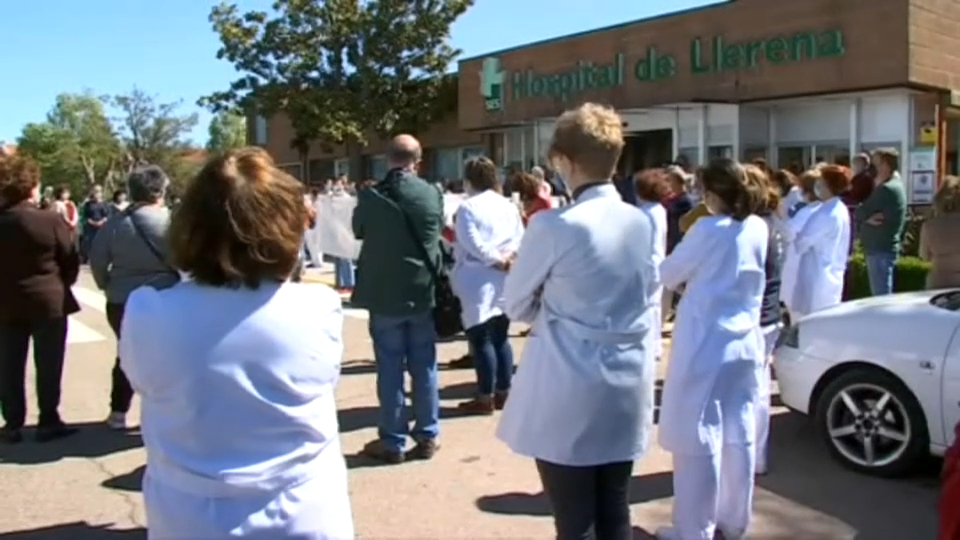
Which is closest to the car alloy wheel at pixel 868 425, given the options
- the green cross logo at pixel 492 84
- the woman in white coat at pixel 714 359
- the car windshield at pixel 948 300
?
the car windshield at pixel 948 300

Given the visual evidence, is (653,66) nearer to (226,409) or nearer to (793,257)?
(793,257)

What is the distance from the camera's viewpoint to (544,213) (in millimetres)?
3439

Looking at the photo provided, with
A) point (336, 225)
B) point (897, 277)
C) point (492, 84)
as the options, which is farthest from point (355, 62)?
point (897, 277)

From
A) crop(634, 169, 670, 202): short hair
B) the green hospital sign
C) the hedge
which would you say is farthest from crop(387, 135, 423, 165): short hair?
the green hospital sign

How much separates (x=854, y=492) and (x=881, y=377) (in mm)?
699

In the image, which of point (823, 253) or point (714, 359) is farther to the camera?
point (823, 253)

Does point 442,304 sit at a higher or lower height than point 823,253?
lower

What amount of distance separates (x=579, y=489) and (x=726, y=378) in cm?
115

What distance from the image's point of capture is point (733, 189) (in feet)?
14.4

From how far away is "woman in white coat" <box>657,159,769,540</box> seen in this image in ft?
13.9

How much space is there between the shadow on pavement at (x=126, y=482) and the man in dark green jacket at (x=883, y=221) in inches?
295

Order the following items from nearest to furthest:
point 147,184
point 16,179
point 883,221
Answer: point 147,184, point 16,179, point 883,221

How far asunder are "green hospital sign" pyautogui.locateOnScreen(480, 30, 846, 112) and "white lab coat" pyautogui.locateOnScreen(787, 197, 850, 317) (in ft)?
41.1

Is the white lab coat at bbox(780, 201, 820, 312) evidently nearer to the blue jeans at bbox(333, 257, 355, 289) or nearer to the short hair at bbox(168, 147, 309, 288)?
the short hair at bbox(168, 147, 309, 288)
